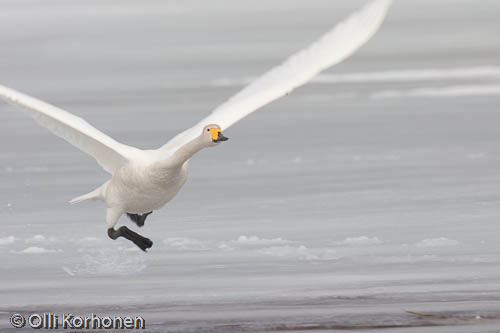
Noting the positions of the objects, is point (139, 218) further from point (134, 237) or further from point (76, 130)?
point (76, 130)

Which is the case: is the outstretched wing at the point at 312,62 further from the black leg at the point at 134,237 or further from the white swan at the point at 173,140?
the black leg at the point at 134,237

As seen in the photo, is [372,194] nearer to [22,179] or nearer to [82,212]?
[82,212]

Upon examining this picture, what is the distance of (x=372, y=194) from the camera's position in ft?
44.5

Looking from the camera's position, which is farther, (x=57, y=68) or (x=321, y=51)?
(x=57, y=68)

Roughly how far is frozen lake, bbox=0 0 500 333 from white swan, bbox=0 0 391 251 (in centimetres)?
55

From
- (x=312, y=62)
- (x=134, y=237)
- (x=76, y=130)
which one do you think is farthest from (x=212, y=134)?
(x=134, y=237)

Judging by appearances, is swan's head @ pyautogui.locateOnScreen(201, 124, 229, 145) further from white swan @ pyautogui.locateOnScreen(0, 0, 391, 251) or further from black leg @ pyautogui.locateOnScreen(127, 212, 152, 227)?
black leg @ pyautogui.locateOnScreen(127, 212, 152, 227)

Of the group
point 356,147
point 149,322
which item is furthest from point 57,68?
point 149,322

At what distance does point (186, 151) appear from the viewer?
10.6 metres

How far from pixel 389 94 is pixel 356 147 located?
198 inches

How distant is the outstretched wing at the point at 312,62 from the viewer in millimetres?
11254

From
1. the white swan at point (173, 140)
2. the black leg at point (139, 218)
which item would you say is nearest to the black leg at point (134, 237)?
the white swan at point (173, 140)

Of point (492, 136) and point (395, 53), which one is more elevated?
point (395, 53)

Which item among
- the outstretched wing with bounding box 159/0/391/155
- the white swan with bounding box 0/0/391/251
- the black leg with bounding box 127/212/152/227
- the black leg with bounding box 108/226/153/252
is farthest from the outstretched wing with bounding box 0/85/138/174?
the black leg with bounding box 127/212/152/227
